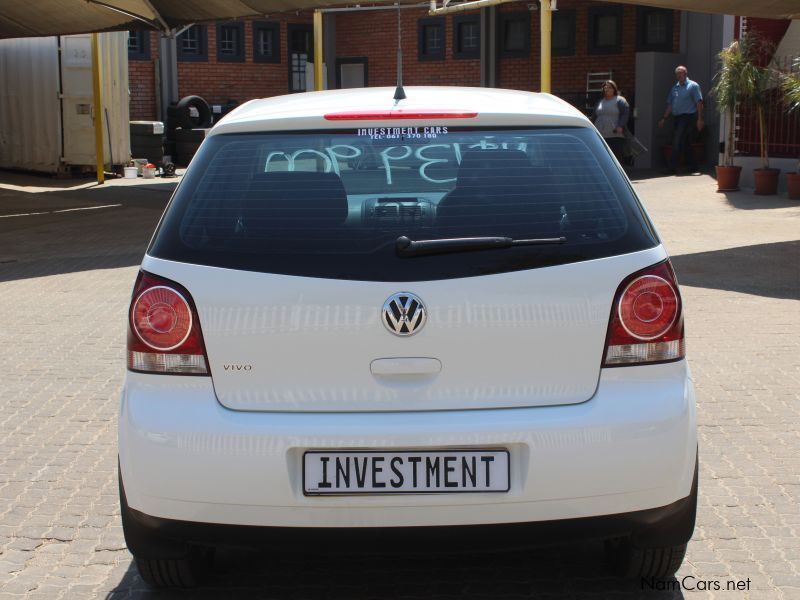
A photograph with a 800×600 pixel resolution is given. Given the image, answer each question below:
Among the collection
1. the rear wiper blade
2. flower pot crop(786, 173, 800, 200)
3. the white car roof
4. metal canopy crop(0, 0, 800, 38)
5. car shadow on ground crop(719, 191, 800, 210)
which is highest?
metal canopy crop(0, 0, 800, 38)

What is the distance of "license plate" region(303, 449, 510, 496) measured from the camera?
3.56m

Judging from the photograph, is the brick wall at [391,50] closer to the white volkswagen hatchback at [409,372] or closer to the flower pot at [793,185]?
the flower pot at [793,185]

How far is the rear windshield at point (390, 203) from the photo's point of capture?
364 cm

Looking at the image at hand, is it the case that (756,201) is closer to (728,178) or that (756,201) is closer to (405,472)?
(728,178)

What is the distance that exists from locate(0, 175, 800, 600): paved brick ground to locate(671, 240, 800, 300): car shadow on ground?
0.02m

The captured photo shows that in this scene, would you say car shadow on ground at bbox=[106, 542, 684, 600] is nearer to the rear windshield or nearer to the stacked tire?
the rear windshield

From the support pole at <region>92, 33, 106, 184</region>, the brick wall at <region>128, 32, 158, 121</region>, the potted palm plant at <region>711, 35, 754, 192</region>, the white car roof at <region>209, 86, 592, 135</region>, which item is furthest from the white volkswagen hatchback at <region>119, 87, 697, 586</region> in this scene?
the brick wall at <region>128, 32, 158, 121</region>

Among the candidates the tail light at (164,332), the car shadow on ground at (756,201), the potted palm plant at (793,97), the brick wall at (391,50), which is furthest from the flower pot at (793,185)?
the tail light at (164,332)

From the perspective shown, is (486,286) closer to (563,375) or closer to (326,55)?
(563,375)

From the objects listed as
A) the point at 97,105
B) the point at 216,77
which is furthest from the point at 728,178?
the point at 216,77

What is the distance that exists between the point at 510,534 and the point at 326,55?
32603 millimetres

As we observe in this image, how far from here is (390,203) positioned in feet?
12.7

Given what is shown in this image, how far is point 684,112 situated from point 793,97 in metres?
8.06

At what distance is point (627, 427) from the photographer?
11.8 ft
